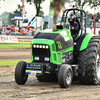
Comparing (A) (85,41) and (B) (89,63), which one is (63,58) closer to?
(B) (89,63)

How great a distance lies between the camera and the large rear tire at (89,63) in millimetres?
7727

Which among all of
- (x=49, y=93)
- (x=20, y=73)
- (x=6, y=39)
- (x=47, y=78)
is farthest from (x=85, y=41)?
(x=6, y=39)

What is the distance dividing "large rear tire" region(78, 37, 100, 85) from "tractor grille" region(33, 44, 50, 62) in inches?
43.0

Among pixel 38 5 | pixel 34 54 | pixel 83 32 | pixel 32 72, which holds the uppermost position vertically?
pixel 38 5

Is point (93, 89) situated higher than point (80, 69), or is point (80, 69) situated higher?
point (80, 69)

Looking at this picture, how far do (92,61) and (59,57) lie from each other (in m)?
1.01

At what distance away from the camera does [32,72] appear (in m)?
7.42

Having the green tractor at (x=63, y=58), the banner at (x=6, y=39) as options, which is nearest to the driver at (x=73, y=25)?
the green tractor at (x=63, y=58)

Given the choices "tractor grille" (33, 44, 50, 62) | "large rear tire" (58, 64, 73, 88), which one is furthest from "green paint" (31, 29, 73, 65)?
"large rear tire" (58, 64, 73, 88)

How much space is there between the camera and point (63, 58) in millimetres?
7684

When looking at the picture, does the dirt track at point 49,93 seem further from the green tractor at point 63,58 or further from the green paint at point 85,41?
the green paint at point 85,41

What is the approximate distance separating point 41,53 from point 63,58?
689mm

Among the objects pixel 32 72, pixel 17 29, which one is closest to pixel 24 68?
pixel 32 72

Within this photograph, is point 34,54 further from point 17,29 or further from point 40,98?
point 17,29
